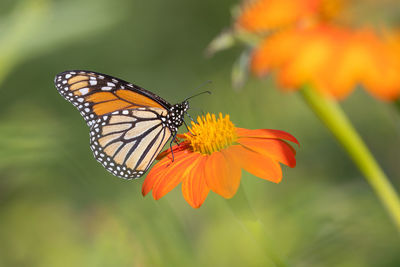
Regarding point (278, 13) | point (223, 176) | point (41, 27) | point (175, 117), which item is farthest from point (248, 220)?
point (41, 27)

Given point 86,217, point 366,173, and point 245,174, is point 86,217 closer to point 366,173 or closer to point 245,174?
point 245,174

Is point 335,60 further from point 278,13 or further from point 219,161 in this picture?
point 219,161

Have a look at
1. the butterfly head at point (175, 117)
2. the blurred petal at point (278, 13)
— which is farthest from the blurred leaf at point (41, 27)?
the blurred petal at point (278, 13)

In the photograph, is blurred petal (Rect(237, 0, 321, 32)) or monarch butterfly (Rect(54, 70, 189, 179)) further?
monarch butterfly (Rect(54, 70, 189, 179))

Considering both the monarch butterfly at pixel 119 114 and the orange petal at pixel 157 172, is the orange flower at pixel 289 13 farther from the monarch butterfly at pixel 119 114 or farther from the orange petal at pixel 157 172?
the monarch butterfly at pixel 119 114

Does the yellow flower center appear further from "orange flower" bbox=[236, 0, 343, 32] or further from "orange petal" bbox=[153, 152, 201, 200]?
"orange flower" bbox=[236, 0, 343, 32]

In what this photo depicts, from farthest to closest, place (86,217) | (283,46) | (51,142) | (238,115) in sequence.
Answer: (86,217)
(238,115)
(51,142)
(283,46)

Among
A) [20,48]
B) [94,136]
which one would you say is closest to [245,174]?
[94,136]

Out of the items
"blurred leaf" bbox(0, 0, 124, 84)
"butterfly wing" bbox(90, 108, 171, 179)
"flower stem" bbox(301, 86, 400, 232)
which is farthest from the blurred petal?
"blurred leaf" bbox(0, 0, 124, 84)
